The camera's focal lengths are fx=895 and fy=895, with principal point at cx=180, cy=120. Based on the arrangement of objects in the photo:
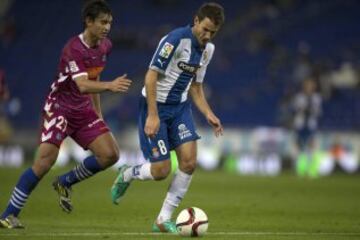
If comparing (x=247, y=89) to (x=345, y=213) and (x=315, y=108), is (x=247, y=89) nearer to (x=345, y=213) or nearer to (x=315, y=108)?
(x=315, y=108)

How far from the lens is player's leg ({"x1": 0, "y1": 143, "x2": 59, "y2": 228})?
10.0 metres

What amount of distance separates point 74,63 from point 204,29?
1.52m

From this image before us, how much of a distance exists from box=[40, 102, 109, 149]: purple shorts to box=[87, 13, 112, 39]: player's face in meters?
0.96

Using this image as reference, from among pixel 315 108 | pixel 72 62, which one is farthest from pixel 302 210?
pixel 315 108

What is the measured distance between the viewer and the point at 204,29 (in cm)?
977

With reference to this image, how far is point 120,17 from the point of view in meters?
36.1

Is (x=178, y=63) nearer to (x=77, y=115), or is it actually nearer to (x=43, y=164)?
(x=77, y=115)

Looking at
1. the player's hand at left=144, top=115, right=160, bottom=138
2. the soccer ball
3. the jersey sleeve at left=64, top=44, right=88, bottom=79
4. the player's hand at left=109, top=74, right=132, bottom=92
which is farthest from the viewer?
the jersey sleeve at left=64, top=44, right=88, bottom=79

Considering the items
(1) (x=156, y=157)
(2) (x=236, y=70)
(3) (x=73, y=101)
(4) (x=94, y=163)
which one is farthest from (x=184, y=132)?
(2) (x=236, y=70)

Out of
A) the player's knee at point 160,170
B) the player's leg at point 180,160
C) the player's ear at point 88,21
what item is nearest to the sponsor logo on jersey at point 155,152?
the player's knee at point 160,170

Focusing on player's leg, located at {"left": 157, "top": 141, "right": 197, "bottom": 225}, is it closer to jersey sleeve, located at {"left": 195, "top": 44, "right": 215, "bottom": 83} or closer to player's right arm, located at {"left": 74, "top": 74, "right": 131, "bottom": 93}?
jersey sleeve, located at {"left": 195, "top": 44, "right": 215, "bottom": 83}

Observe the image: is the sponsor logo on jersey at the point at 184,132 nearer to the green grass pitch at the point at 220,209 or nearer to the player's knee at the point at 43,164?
the green grass pitch at the point at 220,209

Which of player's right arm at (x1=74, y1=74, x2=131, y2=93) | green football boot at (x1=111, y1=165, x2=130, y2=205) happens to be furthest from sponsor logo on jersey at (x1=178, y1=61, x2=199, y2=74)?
green football boot at (x1=111, y1=165, x2=130, y2=205)

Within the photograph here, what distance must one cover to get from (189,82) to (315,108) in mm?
13579
